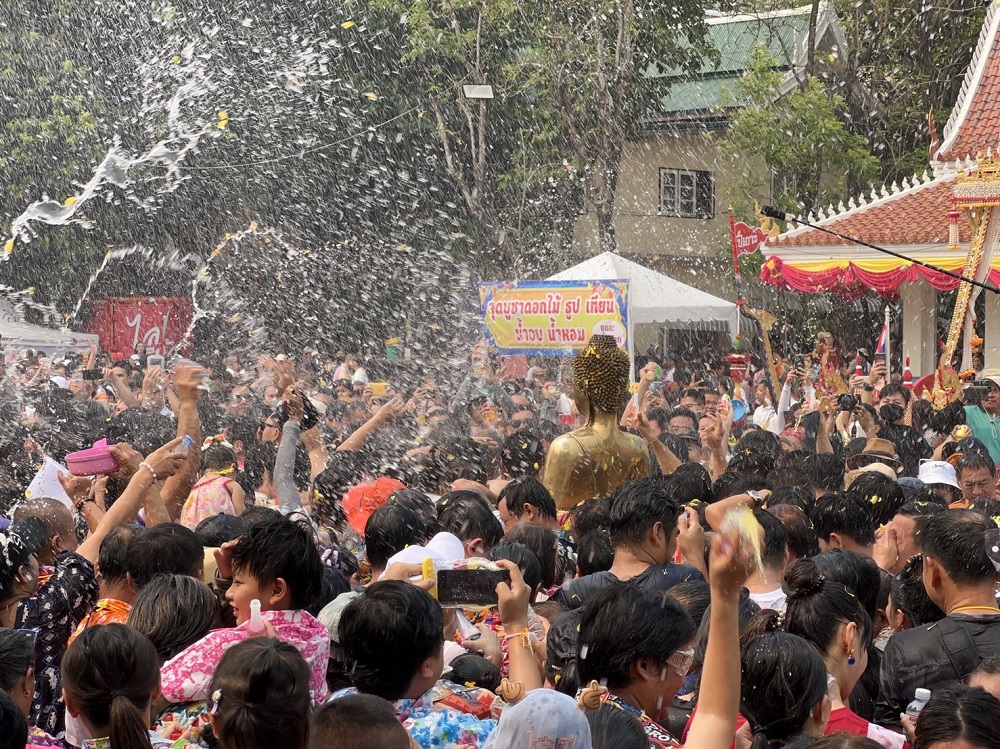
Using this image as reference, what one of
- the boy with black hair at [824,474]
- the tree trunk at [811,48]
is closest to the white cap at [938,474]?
the boy with black hair at [824,474]

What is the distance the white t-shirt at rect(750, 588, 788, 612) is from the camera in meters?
4.27

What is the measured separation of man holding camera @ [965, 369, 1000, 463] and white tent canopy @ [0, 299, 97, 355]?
13.4 m

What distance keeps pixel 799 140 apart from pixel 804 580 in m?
17.9

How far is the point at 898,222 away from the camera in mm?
15531

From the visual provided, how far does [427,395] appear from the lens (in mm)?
13258

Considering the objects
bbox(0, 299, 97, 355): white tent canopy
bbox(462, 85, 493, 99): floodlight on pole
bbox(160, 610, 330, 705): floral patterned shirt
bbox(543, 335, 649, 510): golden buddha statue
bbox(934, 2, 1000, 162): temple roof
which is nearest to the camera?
bbox(160, 610, 330, 705): floral patterned shirt

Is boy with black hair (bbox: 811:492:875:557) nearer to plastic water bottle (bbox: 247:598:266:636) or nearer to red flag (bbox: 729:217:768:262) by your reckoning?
plastic water bottle (bbox: 247:598:266:636)

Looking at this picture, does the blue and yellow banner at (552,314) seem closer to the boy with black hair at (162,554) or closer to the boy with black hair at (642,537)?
the boy with black hair at (642,537)

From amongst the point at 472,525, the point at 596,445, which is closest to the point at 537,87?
the point at 596,445

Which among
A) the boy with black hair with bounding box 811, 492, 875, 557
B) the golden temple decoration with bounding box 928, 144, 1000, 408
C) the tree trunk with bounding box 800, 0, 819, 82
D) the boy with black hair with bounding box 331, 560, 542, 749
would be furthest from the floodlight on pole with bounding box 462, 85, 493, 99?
the boy with black hair with bounding box 331, 560, 542, 749

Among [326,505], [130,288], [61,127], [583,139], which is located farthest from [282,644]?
[130,288]

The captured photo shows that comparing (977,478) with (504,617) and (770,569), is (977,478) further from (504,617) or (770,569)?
(504,617)

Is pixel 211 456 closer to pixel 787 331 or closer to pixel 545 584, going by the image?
pixel 545 584

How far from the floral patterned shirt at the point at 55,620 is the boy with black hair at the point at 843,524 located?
2747mm
